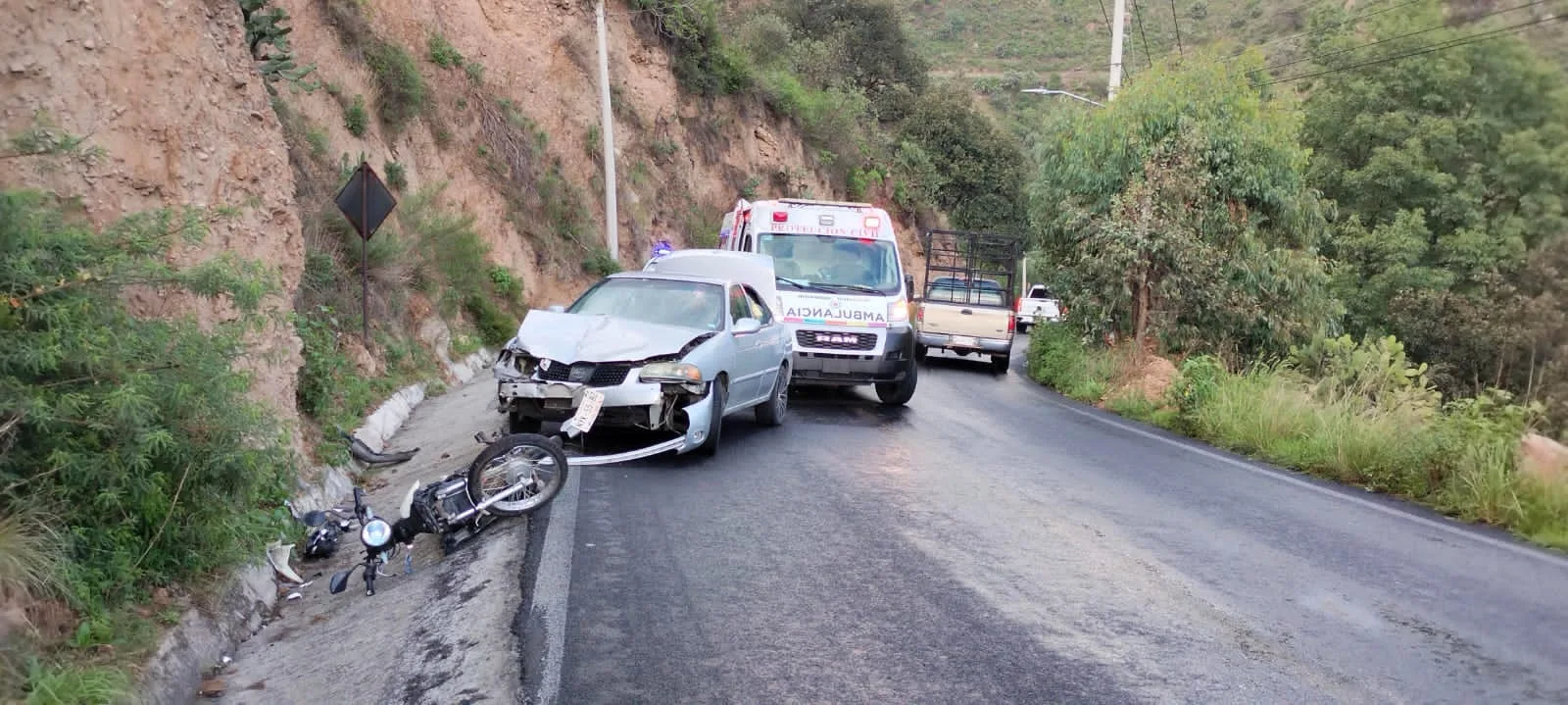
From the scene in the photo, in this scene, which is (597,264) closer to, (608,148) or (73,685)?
(608,148)

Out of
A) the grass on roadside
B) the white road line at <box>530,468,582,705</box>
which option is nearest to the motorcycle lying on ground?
the white road line at <box>530,468,582,705</box>

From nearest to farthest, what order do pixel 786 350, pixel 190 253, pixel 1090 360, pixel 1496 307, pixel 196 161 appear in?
pixel 190 253 < pixel 196 161 < pixel 786 350 < pixel 1090 360 < pixel 1496 307

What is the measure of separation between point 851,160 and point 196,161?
4138 cm

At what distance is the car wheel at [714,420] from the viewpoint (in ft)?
33.8

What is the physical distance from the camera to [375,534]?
6824 mm

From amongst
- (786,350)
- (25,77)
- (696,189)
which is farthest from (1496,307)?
(25,77)

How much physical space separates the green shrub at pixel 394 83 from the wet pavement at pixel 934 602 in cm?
1436

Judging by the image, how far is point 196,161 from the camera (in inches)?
352

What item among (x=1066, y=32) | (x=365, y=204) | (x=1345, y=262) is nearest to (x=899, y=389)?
(x=365, y=204)

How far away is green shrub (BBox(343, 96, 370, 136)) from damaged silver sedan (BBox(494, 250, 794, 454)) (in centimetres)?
1068

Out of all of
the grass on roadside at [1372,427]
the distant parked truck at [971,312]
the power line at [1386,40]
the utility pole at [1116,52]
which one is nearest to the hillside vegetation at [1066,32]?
the power line at [1386,40]

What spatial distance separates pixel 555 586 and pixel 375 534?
1185 millimetres

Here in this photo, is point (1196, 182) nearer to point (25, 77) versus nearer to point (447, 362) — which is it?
point (447, 362)

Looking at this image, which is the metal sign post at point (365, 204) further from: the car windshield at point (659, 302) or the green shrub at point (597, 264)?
the green shrub at point (597, 264)
